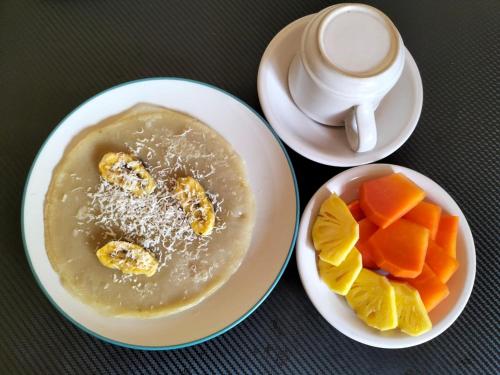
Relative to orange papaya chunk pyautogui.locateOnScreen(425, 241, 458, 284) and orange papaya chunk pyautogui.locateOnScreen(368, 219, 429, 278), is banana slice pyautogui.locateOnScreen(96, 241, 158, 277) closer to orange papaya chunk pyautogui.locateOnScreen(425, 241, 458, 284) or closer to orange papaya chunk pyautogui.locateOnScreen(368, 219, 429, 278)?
orange papaya chunk pyautogui.locateOnScreen(368, 219, 429, 278)

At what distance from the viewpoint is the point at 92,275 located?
1080mm

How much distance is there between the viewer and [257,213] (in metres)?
1.12

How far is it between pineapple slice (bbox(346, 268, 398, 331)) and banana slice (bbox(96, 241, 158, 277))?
454 millimetres

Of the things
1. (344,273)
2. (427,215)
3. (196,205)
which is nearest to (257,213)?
(196,205)

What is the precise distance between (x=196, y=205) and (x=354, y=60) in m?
0.47

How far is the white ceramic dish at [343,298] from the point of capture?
3.33ft

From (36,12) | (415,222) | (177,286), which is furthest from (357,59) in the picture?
(36,12)

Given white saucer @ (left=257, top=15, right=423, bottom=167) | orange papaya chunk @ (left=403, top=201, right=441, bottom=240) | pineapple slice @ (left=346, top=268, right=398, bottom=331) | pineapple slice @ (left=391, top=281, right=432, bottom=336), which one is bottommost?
pineapple slice @ (left=391, top=281, right=432, bottom=336)

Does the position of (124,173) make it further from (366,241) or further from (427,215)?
(427,215)

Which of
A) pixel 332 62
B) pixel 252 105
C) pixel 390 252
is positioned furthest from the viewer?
pixel 252 105

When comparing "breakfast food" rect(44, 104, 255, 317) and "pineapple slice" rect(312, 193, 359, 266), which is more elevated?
"breakfast food" rect(44, 104, 255, 317)

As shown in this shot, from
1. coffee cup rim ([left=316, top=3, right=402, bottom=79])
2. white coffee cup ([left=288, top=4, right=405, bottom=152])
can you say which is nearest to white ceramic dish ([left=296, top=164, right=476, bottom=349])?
white coffee cup ([left=288, top=4, right=405, bottom=152])

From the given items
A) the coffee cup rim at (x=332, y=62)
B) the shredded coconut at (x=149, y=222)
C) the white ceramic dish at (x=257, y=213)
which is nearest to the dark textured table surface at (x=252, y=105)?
the white ceramic dish at (x=257, y=213)

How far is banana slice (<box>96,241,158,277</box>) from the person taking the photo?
40.9 inches
